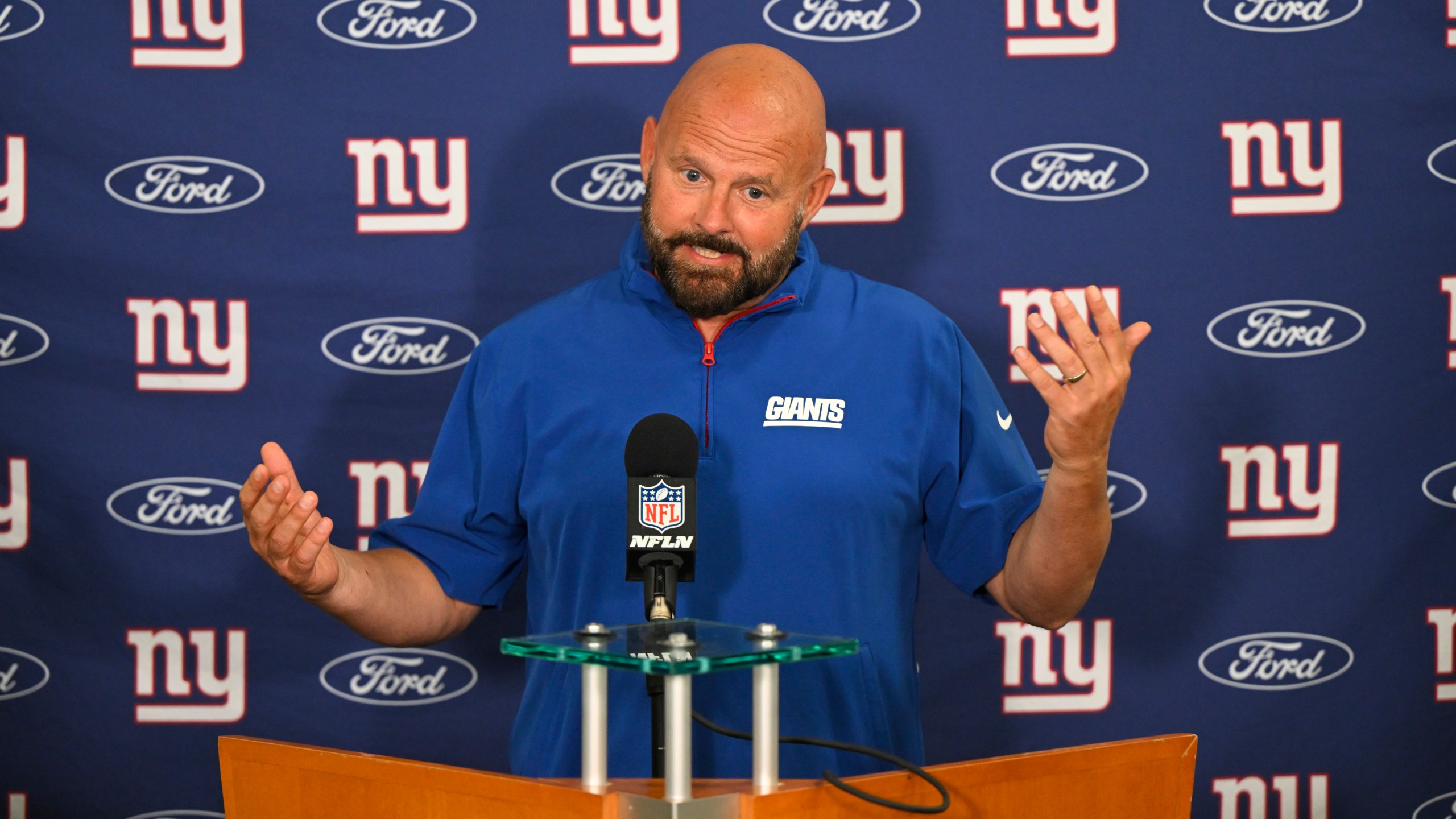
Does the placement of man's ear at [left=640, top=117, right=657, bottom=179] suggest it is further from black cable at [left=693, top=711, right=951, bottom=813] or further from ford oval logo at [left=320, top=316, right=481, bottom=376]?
black cable at [left=693, top=711, right=951, bottom=813]

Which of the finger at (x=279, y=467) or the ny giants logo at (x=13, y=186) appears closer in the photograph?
the finger at (x=279, y=467)

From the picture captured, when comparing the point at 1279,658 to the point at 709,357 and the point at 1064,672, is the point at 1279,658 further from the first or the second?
the point at 709,357

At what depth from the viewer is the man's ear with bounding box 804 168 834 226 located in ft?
6.00

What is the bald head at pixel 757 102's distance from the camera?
67.6 inches

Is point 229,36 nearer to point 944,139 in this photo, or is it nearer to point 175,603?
point 175,603

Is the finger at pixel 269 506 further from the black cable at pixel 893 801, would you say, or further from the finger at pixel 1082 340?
the finger at pixel 1082 340

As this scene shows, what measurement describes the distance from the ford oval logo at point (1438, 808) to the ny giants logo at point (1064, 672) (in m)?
0.65

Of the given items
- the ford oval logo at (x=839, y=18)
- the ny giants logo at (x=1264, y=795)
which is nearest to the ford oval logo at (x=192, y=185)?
the ford oval logo at (x=839, y=18)

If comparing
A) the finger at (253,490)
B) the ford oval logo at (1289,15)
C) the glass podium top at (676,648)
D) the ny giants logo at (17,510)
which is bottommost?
the ny giants logo at (17,510)

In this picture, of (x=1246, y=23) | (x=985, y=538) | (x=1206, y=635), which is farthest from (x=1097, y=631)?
(x=1246, y=23)

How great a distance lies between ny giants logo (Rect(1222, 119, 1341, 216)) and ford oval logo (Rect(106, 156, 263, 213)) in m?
1.89

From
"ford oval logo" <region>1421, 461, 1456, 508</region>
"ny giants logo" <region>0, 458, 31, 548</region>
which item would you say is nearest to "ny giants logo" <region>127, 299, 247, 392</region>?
"ny giants logo" <region>0, 458, 31, 548</region>

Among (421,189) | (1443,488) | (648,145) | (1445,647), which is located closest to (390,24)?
(421,189)

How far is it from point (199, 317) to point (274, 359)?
0.52 ft
